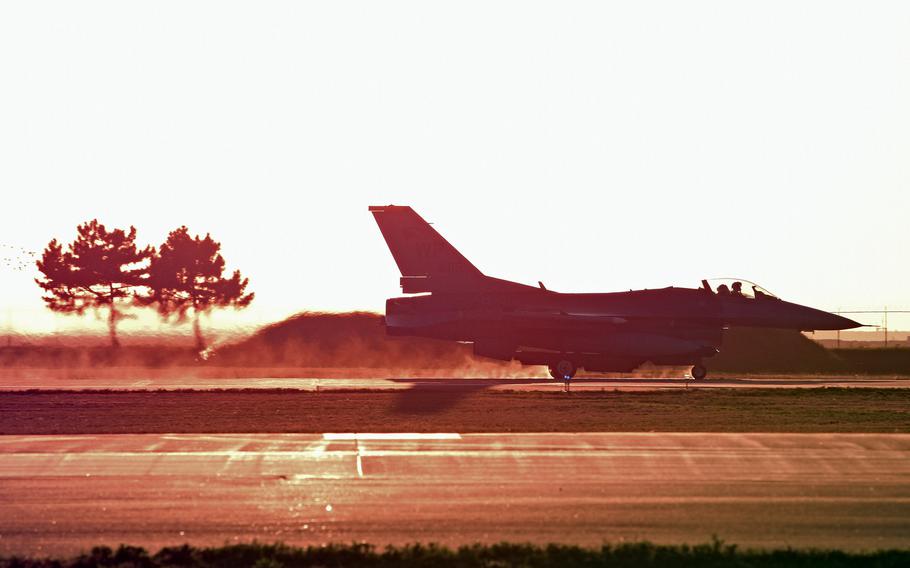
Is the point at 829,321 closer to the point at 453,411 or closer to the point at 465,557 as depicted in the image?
the point at 453,411

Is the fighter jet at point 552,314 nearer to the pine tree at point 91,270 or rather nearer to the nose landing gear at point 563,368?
the nose landing gear at point 563,368

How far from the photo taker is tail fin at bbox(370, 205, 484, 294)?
4191 cm

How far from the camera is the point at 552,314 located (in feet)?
136

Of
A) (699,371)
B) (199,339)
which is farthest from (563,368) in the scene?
(199,339)

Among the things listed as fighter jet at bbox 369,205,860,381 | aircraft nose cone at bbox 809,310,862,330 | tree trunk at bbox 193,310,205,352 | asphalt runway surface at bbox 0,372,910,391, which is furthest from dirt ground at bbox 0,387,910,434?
tree trunk at bbox 193,310,205,352

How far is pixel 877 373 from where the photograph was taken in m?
48.3

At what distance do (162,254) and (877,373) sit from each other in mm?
42940

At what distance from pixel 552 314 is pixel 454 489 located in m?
27.9

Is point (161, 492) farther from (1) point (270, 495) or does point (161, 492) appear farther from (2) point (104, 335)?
(2) point (104, 335)

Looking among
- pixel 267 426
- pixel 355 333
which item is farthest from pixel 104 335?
pixel 267 426

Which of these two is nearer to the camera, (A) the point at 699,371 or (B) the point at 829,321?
(A) the point at 699,371

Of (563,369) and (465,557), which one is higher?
(563,369)

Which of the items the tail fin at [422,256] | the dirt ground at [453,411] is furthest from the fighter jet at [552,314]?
the dirt ground at [453,411]

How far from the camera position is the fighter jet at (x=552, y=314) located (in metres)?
41.4
